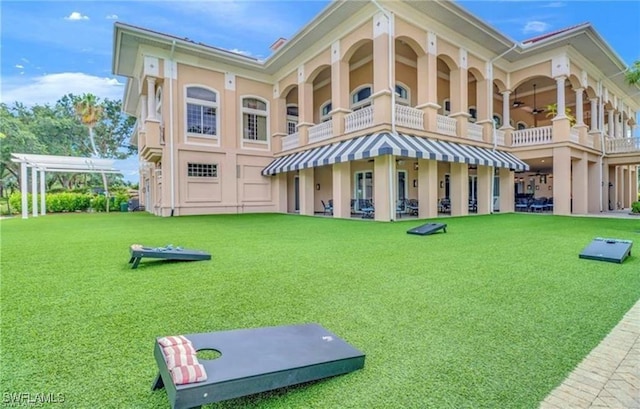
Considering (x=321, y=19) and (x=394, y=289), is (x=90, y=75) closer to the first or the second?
(x=321, y=19)

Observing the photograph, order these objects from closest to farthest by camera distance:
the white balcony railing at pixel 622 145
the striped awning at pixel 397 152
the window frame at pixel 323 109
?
1. the striped awning at pixel 397 152
2. the white balcony railing at pixel 622 145
3. the window frame at pixel 323 109

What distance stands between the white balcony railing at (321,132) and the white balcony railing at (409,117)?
139 inches

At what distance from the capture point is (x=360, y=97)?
1877 centimetres

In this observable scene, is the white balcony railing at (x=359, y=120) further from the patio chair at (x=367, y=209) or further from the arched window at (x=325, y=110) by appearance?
the arched window at (x=325, y=110)

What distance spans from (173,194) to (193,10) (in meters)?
8.45

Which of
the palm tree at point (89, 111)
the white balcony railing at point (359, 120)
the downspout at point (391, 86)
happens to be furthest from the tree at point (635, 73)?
the palm tree at point (89, 111)

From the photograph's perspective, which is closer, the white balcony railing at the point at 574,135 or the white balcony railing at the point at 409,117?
the white balcony railing at the point at 409,117

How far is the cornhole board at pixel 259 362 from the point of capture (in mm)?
1781

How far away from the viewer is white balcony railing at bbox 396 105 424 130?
13508 millimetres

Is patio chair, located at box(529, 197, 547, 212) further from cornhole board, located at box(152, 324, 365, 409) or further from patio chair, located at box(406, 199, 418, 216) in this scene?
cornhole board, located at box(152, 324, 365, 409)

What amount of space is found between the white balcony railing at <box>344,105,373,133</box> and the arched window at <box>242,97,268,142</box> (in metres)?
6.79

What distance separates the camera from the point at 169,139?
54.1 ft

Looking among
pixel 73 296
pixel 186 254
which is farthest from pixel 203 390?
pixel 186 254

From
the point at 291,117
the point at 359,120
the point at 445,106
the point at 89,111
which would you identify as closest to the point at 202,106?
the point at 291,117
